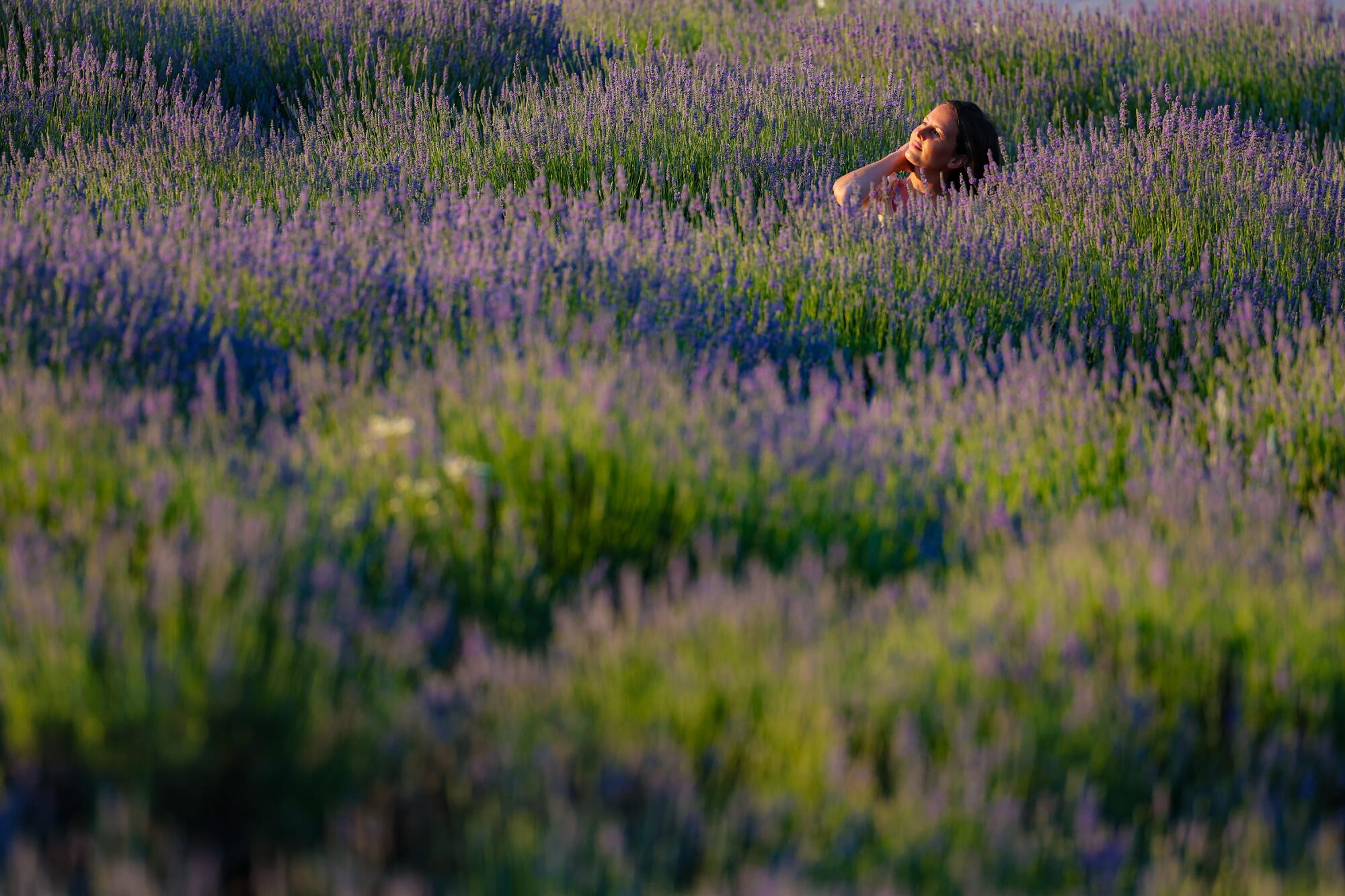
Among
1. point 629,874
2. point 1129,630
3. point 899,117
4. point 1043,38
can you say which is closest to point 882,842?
point 629,874

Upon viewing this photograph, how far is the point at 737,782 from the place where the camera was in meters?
Result: 1.51

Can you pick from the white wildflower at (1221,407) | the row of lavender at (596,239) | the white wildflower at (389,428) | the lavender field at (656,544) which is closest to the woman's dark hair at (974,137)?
the row of lavender at (596,239)

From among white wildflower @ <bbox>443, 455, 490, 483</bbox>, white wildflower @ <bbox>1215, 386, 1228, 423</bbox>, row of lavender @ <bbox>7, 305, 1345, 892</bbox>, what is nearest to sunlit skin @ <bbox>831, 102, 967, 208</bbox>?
white wildflower @ <bbox>1215, 386, 1228, 423</bbox>

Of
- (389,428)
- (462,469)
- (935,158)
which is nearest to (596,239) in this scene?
(389,428)

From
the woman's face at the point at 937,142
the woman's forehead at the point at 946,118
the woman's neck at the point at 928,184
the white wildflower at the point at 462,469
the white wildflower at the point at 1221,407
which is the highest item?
the woman's forehead at the point at 946,118

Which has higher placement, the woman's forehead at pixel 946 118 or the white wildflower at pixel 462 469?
the woman's forehead at pixel 946 118

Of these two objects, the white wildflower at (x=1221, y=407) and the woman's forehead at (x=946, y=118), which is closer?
the white wildflower at (x=1221, y=407)

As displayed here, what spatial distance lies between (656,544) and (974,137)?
402 cm

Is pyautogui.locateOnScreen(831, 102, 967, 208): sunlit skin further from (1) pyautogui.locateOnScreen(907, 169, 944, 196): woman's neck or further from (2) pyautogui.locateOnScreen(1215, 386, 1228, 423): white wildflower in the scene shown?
(2) pyautogui.locateOnScreen(1215, 386, 1228, 423): white wildflower

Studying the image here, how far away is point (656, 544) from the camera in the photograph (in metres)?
2.26

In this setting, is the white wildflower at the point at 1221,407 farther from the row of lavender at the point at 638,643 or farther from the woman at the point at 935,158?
the woman at the point at 935,158

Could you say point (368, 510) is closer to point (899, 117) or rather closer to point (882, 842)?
point (882, 842)

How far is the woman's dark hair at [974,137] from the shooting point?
219 inches

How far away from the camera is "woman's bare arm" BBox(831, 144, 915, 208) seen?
5.28 metres
